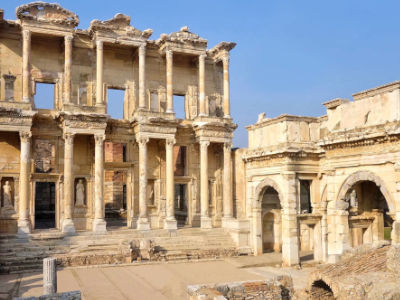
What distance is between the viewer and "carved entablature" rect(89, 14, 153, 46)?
965 inches

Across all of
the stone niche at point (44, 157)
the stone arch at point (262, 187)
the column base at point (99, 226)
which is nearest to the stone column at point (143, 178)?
the column base at point (99, 226)

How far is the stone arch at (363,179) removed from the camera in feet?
45.7

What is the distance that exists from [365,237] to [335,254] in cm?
157

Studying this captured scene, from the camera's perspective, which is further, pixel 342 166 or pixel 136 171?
pixel 136 171

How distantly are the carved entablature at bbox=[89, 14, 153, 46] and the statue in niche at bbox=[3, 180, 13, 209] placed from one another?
8.87 metres

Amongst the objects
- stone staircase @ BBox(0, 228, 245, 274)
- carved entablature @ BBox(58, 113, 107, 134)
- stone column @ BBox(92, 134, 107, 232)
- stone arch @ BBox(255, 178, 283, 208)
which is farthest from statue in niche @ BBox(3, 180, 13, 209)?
stone arch @ BBox(255, 178, 283, 208)

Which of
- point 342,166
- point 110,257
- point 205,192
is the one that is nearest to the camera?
point 342,166

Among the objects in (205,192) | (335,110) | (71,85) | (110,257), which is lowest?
(110,257)

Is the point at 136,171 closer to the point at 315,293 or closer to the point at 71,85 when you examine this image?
the point at 71,85

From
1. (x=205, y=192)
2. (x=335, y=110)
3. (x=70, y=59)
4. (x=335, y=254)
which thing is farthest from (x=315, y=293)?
(x=70, y=59)

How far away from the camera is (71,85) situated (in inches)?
981

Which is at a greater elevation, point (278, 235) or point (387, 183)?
point (387, 183)

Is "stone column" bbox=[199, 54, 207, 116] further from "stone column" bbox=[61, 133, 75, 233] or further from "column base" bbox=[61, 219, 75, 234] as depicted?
"column base" bbox=[61, 219, 75, 234]

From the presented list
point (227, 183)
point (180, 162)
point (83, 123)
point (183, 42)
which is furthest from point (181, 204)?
point (183, 42)
